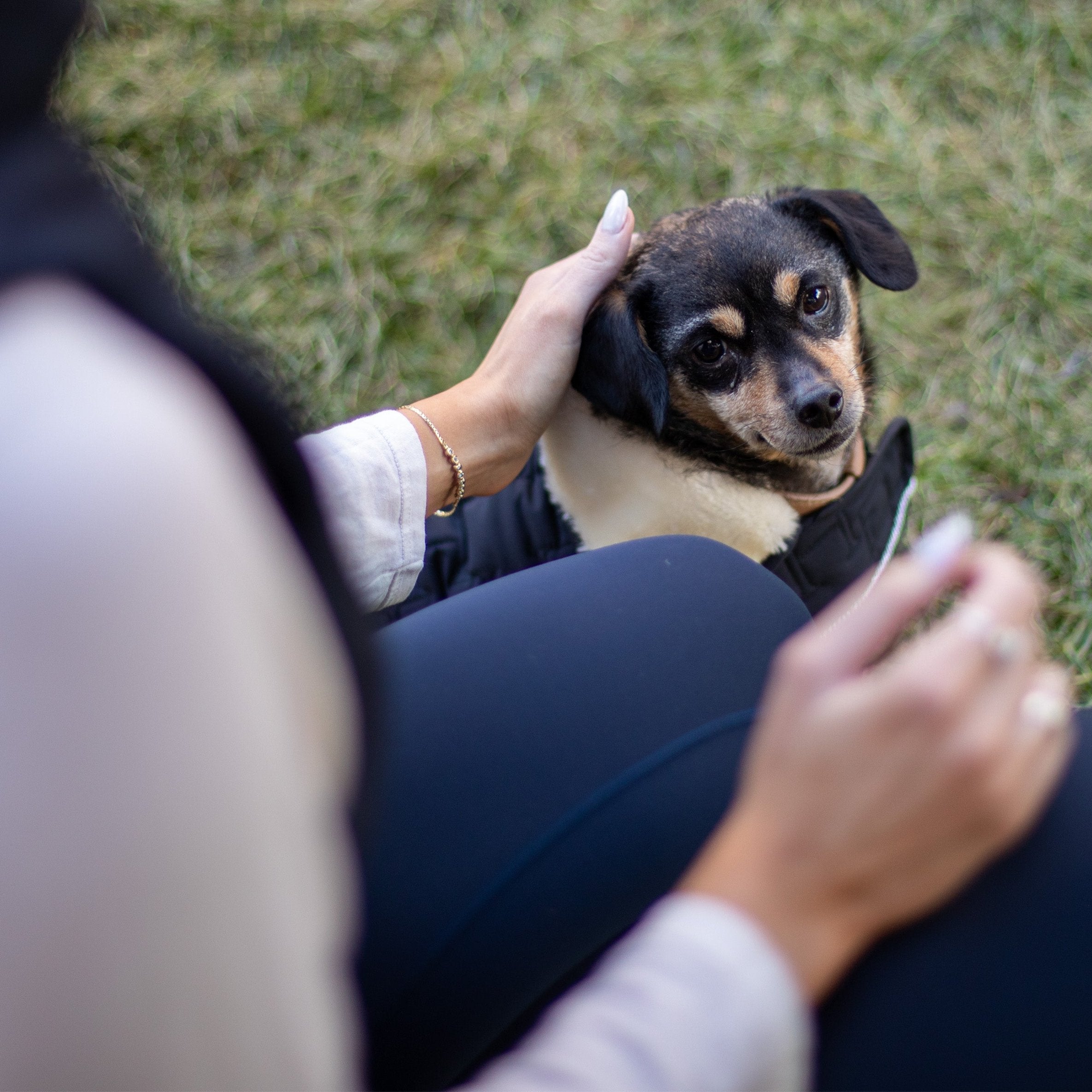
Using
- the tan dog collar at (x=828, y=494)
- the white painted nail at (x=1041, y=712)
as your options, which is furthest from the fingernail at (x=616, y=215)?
the white painted nail at (x=1041, y=712)

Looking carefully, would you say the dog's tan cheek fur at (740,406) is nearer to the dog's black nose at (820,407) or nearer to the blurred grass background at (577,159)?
the dog's black nose at (820,407)

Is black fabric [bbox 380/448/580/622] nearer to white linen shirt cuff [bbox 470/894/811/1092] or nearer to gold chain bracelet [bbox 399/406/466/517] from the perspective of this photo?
gold chain bracelet [bbox 399/406/466/517]

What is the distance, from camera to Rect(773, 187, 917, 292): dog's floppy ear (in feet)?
6.20

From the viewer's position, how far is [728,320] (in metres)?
1.96

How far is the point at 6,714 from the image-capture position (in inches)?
21.5

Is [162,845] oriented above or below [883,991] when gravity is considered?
above

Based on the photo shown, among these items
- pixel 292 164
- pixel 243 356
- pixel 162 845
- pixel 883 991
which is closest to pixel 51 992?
pixel 162 845

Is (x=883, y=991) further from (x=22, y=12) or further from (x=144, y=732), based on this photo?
(x=22, y=12)

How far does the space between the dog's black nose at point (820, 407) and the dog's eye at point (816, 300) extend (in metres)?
0.21

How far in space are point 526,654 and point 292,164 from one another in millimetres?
2469

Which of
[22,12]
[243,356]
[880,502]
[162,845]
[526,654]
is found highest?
[22,12]

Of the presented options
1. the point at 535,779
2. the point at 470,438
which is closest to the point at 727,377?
the point at 470,438

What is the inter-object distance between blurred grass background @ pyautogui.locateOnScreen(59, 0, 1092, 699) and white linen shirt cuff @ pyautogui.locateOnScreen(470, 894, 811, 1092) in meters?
1.88

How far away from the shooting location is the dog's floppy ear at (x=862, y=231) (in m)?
1.89
